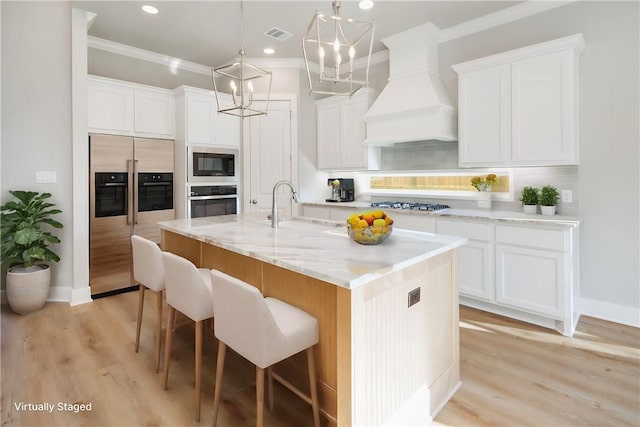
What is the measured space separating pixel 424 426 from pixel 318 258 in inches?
41.0

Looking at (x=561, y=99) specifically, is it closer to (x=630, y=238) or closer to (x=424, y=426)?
(x=630, y=238)

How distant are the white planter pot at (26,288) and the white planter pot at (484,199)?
173 inches

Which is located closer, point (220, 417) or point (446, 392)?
point (220, 417)

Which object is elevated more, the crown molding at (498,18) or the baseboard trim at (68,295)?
the crown molding at (498,18)

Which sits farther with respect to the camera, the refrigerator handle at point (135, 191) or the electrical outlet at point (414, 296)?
the refrigerator handle at point (135, 191)

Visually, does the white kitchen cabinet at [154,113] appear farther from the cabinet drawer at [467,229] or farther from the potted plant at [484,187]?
the potted plant at [484,187]

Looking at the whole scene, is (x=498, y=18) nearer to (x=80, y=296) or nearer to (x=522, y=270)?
(x=522, y=270)

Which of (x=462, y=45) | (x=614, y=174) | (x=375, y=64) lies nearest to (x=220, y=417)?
(x=614, y=174)

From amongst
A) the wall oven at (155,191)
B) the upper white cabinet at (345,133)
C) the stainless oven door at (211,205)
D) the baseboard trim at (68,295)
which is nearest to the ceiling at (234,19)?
the upper white cabinet at (345,133)

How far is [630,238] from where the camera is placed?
298 centimetres

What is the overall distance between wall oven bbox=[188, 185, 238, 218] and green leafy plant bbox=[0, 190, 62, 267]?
1413mm

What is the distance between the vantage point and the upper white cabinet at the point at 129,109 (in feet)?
12.5

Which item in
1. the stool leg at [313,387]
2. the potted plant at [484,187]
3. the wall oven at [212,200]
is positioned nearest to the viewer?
the stool leg at [313,387]

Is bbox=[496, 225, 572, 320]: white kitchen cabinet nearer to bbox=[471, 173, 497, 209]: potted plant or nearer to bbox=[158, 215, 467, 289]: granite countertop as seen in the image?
bbox=[471, 173, 497, 209]: potted plant
